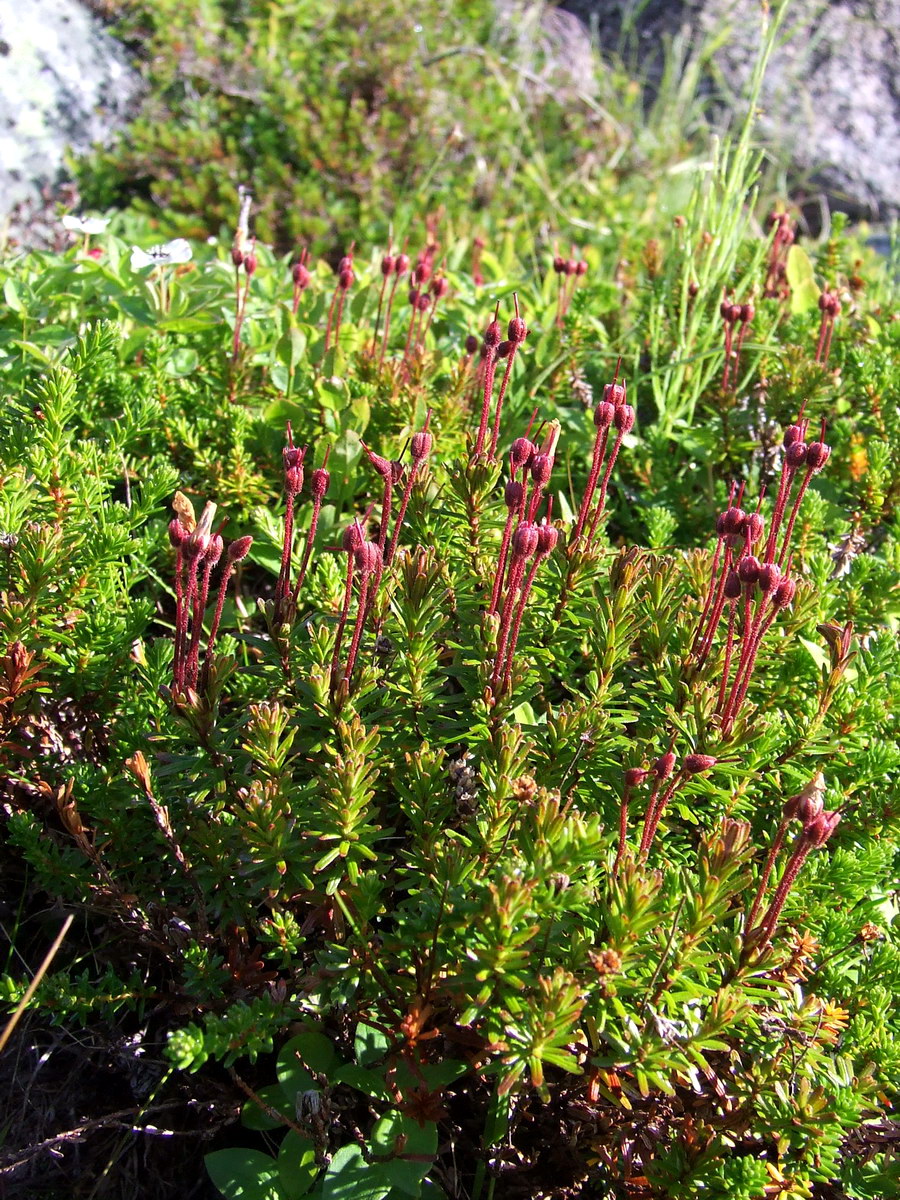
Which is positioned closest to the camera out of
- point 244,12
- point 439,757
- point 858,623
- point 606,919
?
point 606,919

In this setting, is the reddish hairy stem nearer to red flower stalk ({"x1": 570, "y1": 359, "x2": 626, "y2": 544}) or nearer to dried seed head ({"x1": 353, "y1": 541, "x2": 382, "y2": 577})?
red flower stalk ({"x1": 570, "y1": 359, "x2": 626, "y2": 544})

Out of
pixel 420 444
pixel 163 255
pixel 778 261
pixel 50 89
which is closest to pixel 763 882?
pixel 420 444

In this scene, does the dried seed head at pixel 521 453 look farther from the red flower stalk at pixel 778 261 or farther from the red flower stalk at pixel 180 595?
the red flower stalk at pixel 778 261

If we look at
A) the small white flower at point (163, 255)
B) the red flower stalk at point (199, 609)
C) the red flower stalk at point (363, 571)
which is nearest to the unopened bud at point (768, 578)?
the red flower stalk at point (363, 571)

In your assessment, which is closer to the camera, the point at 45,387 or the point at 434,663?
the point at 434,663

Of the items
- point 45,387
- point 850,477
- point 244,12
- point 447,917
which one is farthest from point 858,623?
point 244,12

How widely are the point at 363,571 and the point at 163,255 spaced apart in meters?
1.74

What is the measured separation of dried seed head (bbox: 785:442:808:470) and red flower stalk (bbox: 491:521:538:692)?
0.54m

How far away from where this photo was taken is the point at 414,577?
197 centimetres

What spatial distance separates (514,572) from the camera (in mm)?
1812

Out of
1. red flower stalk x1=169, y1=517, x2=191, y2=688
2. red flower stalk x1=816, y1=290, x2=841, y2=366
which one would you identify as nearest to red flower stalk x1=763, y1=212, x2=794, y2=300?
red flower stalk x1=816, y1=290, x2=841, y2=366

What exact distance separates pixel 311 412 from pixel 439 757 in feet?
4.78

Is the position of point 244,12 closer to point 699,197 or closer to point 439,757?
point 699,197

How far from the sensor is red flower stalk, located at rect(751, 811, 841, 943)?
155 centimetres
